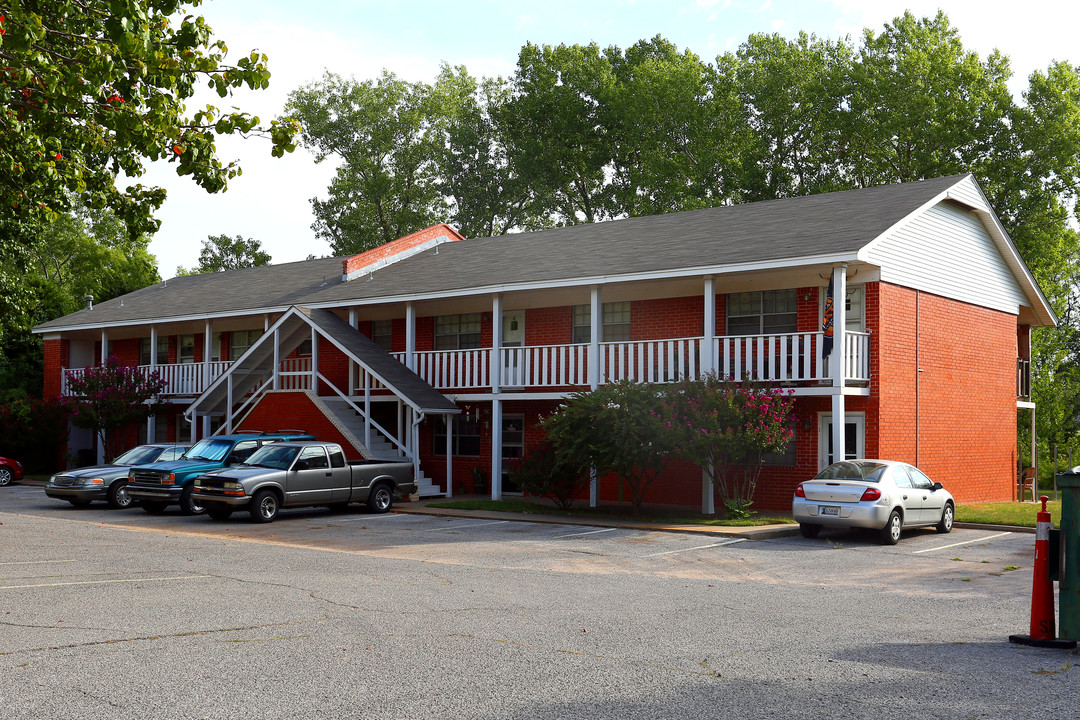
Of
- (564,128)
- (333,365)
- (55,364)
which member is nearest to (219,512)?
(333,365)

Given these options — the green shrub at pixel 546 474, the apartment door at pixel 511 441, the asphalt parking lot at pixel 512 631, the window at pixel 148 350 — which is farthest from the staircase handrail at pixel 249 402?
the asphalt parking lot at pixel 512 631

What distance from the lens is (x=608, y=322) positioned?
26.2 metres

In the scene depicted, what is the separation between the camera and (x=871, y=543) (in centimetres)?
1723

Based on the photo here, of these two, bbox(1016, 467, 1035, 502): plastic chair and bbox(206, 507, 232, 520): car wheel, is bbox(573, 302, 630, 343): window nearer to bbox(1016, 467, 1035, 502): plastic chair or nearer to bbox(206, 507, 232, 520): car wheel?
bbox(206, 507, 232, 520): car wheel

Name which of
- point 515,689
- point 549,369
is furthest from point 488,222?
point 515,689

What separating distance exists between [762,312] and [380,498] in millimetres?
9378

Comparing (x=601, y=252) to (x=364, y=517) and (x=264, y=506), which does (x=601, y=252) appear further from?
(x=264, y=506)

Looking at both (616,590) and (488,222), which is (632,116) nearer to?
(488,222)

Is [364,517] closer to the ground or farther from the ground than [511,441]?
closer to the ground

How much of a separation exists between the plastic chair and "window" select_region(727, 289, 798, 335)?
9.54 metres

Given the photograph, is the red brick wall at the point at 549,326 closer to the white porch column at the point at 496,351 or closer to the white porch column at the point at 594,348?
the white porch column at the point at 496,351

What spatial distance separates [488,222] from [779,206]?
35244 millimetres

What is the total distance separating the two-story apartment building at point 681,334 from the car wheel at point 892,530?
3.17 metres

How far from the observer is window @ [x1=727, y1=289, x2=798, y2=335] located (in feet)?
75.8
